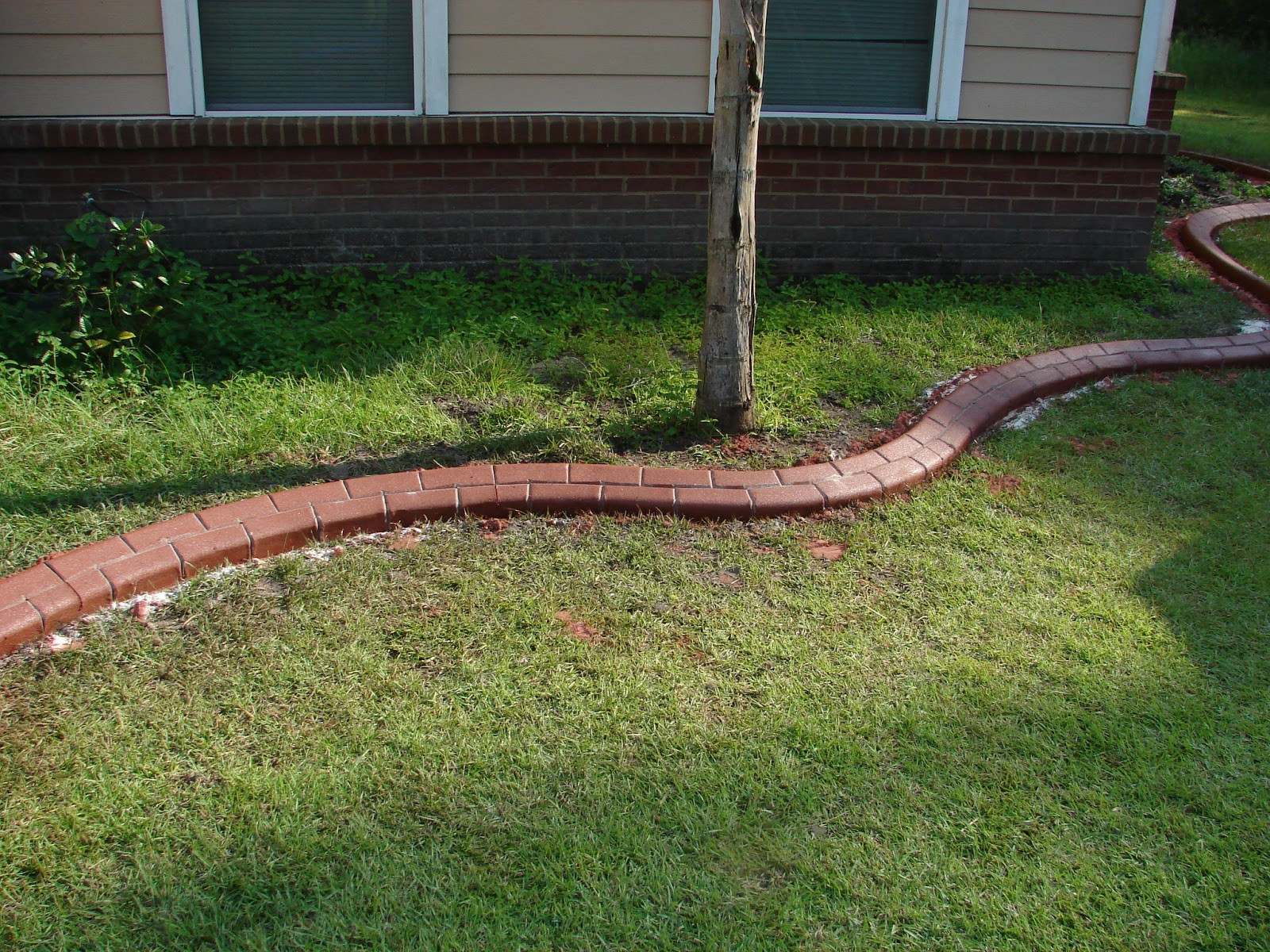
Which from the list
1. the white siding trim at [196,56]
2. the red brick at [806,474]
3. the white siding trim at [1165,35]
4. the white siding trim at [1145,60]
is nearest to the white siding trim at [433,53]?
the white siding trim at [196,56]

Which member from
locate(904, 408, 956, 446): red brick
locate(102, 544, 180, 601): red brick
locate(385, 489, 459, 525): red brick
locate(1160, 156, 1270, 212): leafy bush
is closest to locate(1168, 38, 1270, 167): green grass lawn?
locate(1160, 156, 1270, 212): leafy bush

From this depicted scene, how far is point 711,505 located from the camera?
12.1 ft

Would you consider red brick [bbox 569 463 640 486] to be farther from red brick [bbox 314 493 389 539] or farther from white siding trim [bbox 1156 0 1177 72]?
white siding trim [bbox 1156 0 1177 72]

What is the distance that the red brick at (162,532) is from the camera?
328 cm

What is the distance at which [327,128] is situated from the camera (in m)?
5.60

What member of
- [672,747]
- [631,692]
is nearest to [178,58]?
[631,692]

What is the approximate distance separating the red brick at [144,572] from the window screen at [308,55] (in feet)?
10.9

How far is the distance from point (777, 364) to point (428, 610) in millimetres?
2320

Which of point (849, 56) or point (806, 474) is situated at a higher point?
point (849, 56)

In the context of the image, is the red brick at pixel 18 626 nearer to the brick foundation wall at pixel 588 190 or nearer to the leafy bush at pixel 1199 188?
the brick foundation wall at pixel 588 190

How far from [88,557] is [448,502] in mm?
1065

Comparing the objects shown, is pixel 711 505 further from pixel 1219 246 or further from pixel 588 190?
pixel 1219 246

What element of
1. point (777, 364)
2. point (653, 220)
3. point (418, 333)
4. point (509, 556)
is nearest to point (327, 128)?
point (418, 333)

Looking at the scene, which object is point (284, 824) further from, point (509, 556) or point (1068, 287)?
point (1068, 287)
